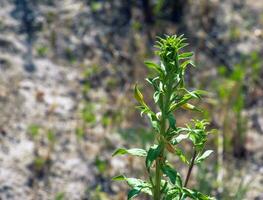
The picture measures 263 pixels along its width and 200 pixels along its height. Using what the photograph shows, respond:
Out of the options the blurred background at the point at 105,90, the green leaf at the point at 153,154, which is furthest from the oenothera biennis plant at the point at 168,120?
the blurred background at the point at 105,90

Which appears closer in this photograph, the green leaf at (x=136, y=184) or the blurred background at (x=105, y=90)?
the green leaf at (x=136, y=184)

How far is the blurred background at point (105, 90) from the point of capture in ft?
12.9

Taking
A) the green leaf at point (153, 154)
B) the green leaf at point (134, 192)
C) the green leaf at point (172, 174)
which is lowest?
the green leaf at point (134, 192)

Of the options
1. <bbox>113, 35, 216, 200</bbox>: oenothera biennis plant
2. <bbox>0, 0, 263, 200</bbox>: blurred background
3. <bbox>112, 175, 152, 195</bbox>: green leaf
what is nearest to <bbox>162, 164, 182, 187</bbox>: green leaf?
<bbox>113, 35, 216, 200</bbox>: oenothera biennis plant

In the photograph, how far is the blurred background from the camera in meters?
3.95

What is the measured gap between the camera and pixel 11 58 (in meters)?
4.67

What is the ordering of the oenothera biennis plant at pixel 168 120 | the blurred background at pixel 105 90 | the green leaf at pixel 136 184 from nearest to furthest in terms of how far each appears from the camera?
the oenothera biennis plant at pixel 168 120 < the green leaf at pixel 136 184 < the blurred background at pixel 105 90

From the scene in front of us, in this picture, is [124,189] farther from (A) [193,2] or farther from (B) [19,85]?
(A) [193,2]

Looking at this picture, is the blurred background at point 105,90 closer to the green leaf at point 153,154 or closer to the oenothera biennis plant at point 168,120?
the oenothera biennis plant at point 168,120

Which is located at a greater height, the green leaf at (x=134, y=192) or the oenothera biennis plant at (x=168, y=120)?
the oenothera biennis plant at (x=168, y=120)

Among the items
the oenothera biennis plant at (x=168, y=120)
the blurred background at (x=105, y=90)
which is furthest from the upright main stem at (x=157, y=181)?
the blurred background at (x=105, y=90)

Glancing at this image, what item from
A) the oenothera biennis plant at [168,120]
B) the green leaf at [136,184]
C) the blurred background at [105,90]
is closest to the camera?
the oenothera biennis plant at [168,120]

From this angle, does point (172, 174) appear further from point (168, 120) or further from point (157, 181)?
point (168, 120)

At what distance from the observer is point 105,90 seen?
4836 mm
